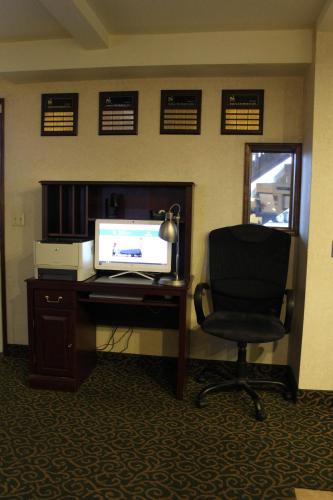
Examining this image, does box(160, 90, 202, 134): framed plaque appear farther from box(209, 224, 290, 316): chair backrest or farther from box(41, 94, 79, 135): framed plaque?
box(209, 224, 290, 316): chair backrest

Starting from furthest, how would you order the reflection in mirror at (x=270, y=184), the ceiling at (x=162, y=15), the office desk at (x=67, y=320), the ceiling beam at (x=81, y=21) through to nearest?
the reflection in mirror at (x=270, y=184) < the office desk at (x=67, y=320) < the ceiling at (x=162, y=15) < the ceiling beam at (x=81, y=21)

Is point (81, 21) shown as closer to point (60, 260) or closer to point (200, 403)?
point (60, 260)

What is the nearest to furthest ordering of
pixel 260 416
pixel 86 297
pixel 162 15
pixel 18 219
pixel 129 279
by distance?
1. pixel 260 416
2. pixel 162 15
3. pixel 86 297
4. pixel 129 279
5. pixel 18 219

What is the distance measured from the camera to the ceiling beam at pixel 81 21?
2256mm

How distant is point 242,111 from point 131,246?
4.56 ft

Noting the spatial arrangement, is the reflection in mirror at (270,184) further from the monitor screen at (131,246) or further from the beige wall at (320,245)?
the monitor screen at (131,246)

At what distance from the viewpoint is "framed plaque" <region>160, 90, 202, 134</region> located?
3010mm

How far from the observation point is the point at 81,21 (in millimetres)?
2447

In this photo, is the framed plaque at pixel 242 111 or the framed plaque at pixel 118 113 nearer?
the framed plaque at pixel 242 111

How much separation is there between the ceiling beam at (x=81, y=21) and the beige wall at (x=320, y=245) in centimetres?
151

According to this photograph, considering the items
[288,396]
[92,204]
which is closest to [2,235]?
[92,204]

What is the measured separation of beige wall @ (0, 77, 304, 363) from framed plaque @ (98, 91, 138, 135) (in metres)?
0.05

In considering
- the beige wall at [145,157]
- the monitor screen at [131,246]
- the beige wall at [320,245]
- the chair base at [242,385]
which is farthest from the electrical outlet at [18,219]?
the beige wall at [320,245]

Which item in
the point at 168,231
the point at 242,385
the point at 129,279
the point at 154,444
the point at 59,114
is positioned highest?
the point at 59,114
